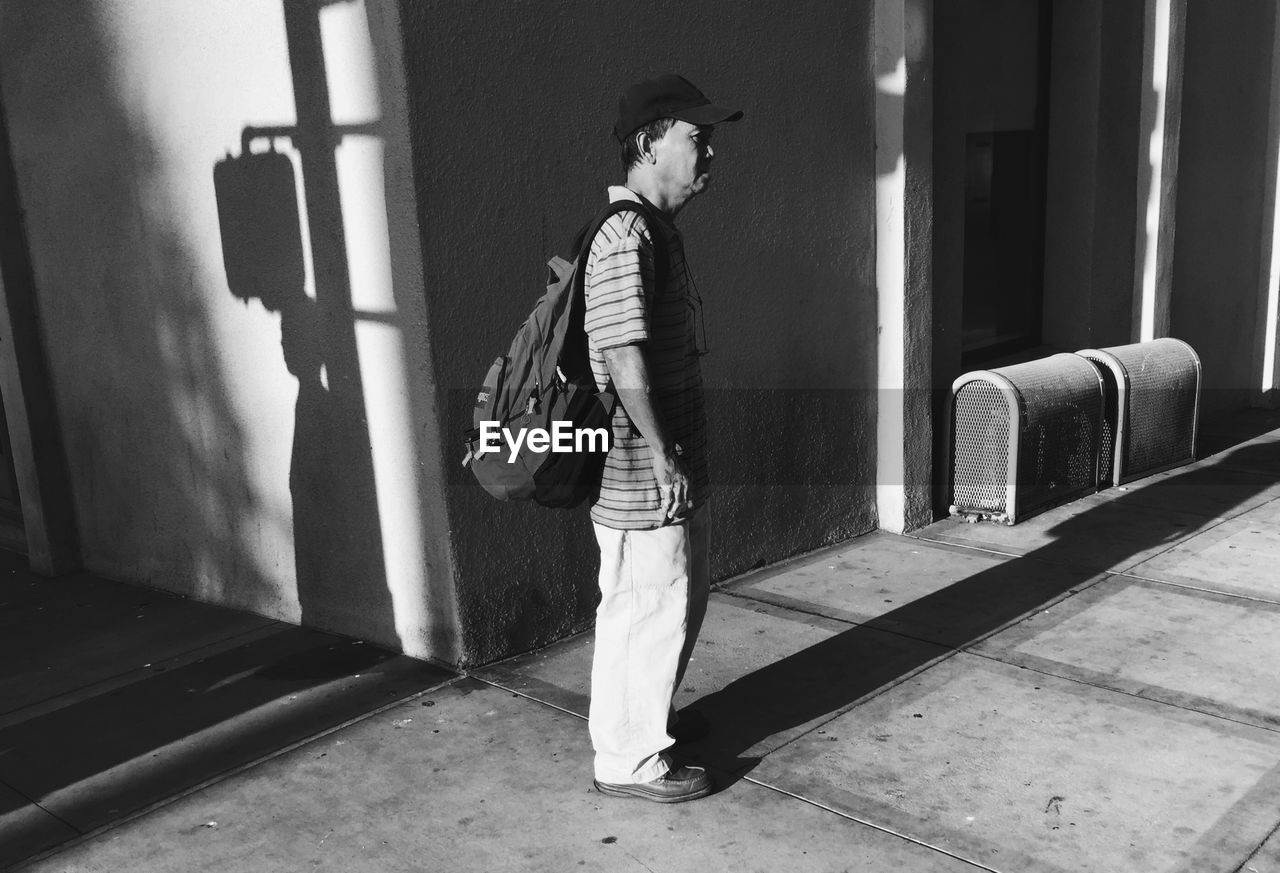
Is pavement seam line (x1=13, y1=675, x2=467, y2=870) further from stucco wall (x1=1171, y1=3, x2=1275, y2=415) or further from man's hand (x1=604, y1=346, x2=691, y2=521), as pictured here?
stucco wall (x1=1171, y1=3, x2=1275, y2=415)

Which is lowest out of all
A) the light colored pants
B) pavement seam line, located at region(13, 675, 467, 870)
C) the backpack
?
pavement seam line, located at region(13, 675, 467, 870)

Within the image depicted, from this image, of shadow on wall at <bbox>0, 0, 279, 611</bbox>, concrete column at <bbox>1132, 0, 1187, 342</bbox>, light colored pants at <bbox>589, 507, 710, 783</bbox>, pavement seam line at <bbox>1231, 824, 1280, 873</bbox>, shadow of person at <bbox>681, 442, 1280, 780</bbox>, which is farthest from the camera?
concrete column at <bbox>1132, 0, 1187, 342</bbox>

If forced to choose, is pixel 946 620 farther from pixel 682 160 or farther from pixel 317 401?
pixel 317 401

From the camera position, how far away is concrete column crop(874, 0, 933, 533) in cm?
615

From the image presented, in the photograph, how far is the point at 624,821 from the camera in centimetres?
364

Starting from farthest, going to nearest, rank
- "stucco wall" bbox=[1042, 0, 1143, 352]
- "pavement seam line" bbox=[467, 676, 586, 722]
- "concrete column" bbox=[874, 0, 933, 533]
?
"stucco wall" bbox=[1042, 0, 1143, 352]
"concrete column" bbox=[874, 0, 933, 533]
"pavement seam line" bbox=[467, 676, 586, 722]

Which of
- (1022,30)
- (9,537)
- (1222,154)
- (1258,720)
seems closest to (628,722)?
(1258,720)

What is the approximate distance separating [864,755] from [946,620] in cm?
133

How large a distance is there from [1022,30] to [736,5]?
2748mm

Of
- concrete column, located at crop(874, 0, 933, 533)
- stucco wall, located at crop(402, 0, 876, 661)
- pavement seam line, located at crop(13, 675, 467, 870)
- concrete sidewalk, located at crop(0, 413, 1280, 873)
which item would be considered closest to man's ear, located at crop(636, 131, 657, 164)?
stucco wall, located at crop(402, 0, 876, 661)

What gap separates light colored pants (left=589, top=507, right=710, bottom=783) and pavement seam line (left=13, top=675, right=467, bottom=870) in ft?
3.54

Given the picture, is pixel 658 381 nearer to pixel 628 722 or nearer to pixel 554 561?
pixel 628 722

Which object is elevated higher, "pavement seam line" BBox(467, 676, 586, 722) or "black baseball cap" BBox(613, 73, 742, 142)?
"black baseball cap" BBox(613, 73, 742, 142)

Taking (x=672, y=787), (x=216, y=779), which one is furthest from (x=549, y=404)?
(x=216, y=779)
